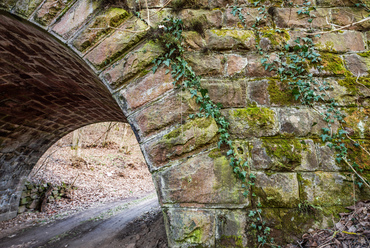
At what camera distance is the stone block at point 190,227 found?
1.29 metres

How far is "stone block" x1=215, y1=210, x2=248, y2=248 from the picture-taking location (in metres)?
1.28

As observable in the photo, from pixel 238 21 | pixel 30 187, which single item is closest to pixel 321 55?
pixel 238 21

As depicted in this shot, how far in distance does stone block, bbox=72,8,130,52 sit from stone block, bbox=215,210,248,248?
1508mm

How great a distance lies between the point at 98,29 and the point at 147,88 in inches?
23.6

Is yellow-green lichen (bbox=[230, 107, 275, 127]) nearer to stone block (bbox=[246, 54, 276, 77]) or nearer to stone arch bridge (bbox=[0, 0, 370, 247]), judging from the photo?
stone arch bridge (bbox=[0, 0, 370, 247])

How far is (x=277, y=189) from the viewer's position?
1362mm

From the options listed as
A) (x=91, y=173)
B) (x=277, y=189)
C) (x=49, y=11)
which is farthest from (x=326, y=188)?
(x=91, y=173)

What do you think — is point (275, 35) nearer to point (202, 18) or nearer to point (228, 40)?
point (228, 40)

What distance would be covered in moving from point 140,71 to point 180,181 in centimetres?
82

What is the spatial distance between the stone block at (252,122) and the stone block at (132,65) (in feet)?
2.20

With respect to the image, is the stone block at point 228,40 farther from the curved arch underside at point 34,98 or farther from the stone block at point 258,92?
the curved arch underside at point 34,98

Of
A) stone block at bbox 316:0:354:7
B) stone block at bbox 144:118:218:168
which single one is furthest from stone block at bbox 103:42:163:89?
stone block at bbox 316:0:354:7

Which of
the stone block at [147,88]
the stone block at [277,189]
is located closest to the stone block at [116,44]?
the stone block at [147,88]

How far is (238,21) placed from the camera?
1.64 meters
